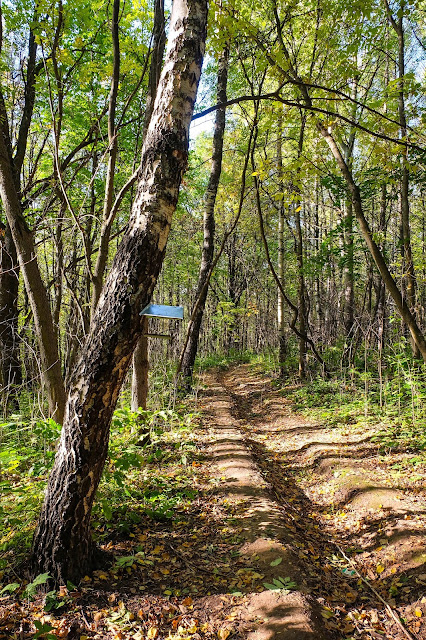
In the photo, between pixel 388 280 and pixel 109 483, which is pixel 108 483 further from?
pixel 388 280

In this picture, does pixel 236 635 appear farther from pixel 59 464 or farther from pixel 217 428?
pixel 217 428

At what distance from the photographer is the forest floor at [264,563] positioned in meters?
2.28

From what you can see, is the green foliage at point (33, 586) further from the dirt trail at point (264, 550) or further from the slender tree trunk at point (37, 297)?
the slender tree trunk at point (37, 297)

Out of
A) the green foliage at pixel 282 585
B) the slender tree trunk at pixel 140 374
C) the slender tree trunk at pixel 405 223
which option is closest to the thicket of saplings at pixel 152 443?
the slender tree trunk at pixel 140 374

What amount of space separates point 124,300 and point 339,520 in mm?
3243

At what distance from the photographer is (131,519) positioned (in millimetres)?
3363

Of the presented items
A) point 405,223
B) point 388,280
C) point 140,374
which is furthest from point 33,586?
point 405,223

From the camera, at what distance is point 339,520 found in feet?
12.6

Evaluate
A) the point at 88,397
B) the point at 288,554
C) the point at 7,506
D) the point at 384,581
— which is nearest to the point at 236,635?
the point at 288,554

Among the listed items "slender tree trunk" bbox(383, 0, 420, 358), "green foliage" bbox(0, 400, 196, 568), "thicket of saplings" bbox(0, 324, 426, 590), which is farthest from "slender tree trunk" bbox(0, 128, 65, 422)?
"slender tree trunk" bbox(383, 0, 420, 358)

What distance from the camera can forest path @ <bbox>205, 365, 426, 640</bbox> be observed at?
2.66 meters

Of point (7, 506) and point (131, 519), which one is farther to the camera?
point (131, 519)

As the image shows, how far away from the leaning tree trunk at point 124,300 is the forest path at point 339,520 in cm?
142

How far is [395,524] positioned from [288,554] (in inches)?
44.3
